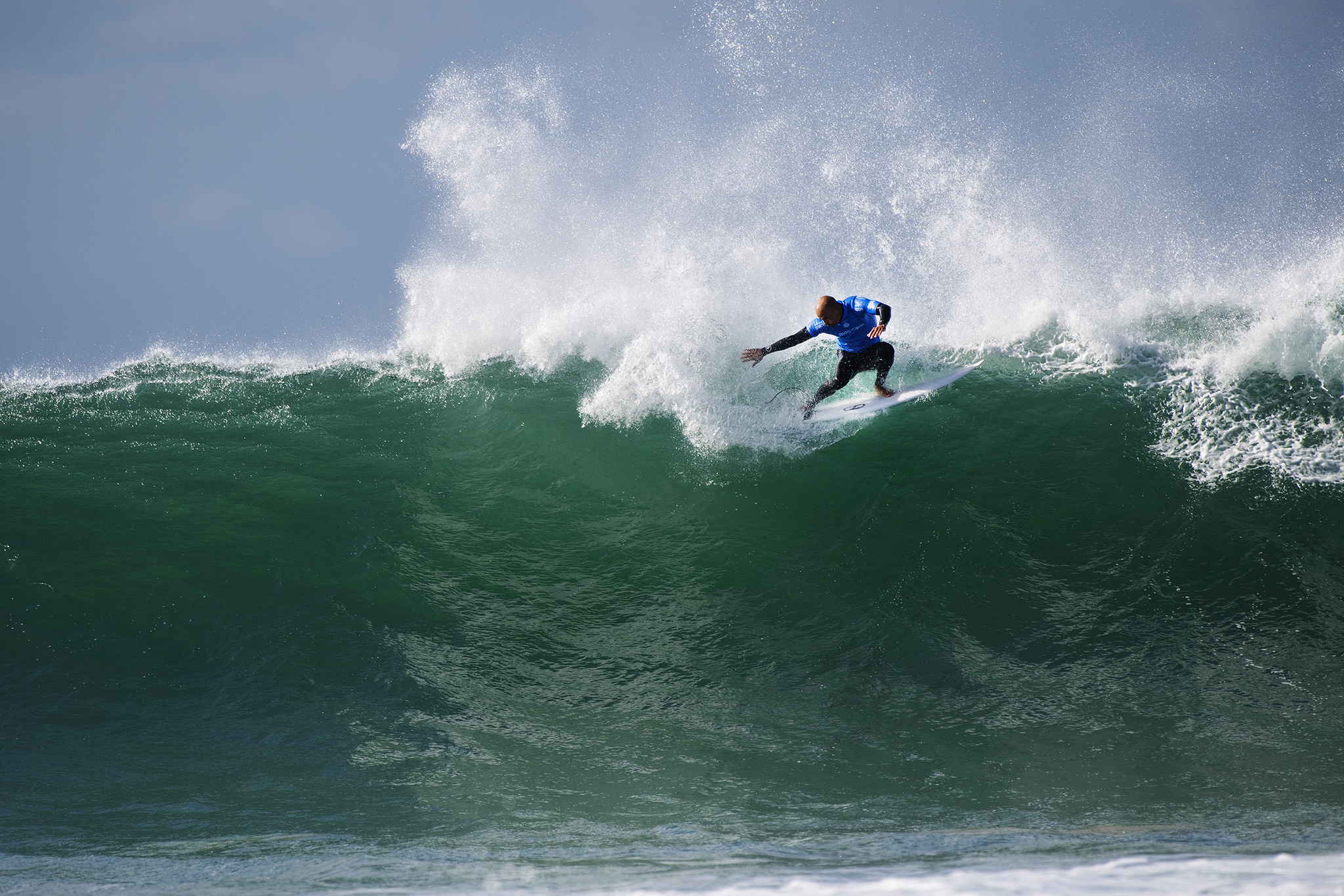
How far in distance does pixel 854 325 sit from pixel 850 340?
0.18 meters

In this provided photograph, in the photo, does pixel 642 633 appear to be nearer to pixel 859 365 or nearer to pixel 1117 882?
pixel 859 365

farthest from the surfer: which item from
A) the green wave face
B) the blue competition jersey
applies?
the green wave face

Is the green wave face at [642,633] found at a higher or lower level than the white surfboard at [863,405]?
lower

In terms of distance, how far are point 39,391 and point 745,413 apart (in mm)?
7312

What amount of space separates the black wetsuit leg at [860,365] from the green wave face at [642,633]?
460 millimetres

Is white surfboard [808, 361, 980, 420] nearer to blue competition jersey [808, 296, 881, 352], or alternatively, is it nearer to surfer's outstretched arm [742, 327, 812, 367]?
blue competition jersey [808, 296, 881, 352]

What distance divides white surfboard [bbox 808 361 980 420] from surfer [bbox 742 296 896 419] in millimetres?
73

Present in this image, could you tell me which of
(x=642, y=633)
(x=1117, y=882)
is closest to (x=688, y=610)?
(x=642, y=633)

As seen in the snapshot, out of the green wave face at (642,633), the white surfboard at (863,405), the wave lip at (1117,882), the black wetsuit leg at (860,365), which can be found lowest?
the wave lip at (1117,882)

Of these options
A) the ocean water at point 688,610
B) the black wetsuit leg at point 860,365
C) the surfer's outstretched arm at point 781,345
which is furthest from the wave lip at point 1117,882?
the black wetsuit leg at point 860,365

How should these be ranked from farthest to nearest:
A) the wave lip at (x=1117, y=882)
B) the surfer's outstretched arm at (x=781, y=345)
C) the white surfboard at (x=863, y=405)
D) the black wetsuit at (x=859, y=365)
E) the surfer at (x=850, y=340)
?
the white surfboard at (x=863, y=405), the black wetsuit at (x=859, y=365), the surfer's outstretched arm at (x=781, y=345), the surfer at (x=850, y=340), the wave lip at (x=1117, y=882)

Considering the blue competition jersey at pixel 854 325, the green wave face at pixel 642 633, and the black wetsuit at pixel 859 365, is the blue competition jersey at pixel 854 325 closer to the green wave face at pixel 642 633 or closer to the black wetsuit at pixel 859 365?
the black wetsuit at pixel 859 365

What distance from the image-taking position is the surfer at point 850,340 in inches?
220

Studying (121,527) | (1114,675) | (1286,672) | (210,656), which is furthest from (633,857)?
(121,527)
